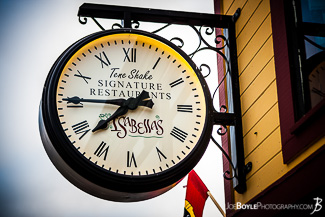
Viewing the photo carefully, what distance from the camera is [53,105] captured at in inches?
153

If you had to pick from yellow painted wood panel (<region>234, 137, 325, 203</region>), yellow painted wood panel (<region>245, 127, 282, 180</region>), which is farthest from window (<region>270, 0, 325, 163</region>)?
yellow painted wood panel (<region>245, 127, 282, 180</region>)

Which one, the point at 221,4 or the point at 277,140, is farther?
the point at 221,4

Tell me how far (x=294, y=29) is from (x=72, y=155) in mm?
1847

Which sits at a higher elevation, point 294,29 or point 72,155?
point 294,29

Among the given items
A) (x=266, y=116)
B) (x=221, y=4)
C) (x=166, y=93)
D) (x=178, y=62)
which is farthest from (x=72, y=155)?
(x=221, y=4)

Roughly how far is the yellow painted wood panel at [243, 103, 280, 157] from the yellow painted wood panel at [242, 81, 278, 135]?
4 centimetres

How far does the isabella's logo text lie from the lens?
4.01 metres

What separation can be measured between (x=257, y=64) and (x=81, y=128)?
157cm

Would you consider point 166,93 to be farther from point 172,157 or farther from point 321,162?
point 321,162

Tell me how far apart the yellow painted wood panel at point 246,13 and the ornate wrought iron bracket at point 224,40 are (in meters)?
0.06

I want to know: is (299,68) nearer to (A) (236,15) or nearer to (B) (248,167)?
(B) (248,167)

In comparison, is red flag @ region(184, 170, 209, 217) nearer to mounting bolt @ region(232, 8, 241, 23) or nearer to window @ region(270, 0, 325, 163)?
mounting bolt @ region(232, 8, 241, 23)

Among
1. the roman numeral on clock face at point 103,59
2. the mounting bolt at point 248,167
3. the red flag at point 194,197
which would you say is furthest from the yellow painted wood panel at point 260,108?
the red flag at point 194,197

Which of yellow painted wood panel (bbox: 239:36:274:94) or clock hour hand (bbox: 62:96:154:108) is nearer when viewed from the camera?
clock hour hand (bbox: 62:96:154:108)
